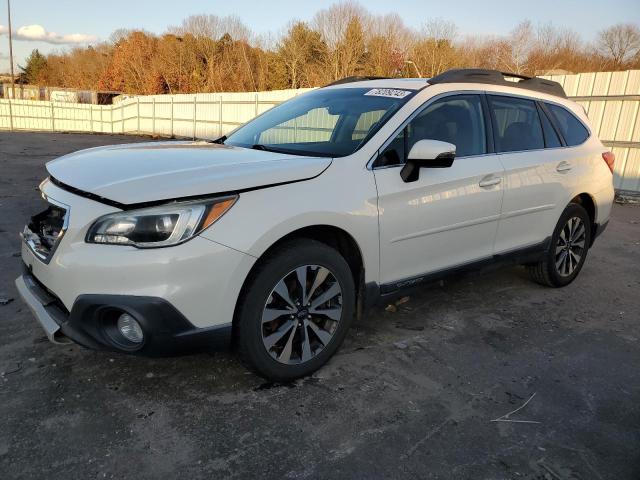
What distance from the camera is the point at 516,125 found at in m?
4.00

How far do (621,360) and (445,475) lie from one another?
1.85 meters

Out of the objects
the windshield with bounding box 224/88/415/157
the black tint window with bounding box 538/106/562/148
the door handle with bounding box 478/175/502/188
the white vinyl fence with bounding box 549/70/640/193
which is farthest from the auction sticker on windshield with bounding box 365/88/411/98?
the white vinyl fence with bounding box 549/70/640/193

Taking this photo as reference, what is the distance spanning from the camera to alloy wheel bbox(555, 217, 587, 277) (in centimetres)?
449

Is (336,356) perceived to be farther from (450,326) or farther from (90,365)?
(90,365)

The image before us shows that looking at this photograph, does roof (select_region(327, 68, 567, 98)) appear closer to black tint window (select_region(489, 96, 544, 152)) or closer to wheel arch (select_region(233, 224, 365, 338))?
black tint window (select_region(489, 96, 544, 152))

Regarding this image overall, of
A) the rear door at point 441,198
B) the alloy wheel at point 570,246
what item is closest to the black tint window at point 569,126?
the alloy wheel at point 570,246

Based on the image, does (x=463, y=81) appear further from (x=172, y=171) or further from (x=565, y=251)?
(x=172, y=171)

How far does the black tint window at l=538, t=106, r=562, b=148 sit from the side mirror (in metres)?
1.65

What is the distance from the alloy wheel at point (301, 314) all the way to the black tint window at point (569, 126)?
283 cm

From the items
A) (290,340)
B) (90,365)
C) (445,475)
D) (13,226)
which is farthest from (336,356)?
(13,226)

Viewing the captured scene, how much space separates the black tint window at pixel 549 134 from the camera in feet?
13.8

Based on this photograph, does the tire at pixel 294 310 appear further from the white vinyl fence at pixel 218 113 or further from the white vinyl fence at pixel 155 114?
the white vinyl fence at pixel 155 114

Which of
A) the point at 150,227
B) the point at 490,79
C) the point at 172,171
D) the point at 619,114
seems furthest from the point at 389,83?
the point at 619,114

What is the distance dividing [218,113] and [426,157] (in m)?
20.1
